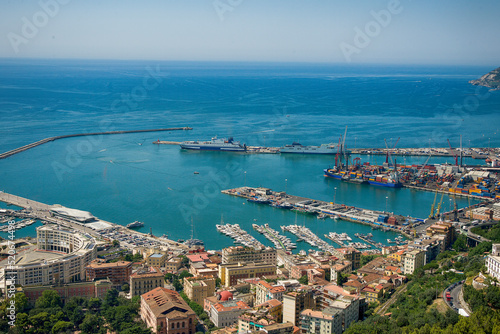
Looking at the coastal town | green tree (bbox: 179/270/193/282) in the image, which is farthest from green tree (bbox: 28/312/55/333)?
green tree (bbox: 179/270/193/282)

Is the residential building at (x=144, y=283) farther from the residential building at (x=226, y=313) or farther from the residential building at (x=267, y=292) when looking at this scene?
the residential building at (x=267, y=292)

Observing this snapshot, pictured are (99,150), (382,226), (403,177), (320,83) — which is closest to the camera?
(382,226)

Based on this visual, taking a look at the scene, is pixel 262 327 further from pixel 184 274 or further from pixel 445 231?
pixel 445 231

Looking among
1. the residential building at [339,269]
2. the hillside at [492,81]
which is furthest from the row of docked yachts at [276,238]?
the hillside at [492,81]

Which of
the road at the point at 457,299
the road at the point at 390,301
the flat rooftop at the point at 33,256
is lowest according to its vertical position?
the road at the point at 390,301

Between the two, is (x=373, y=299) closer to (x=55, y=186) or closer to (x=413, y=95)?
(x=55, y=186)

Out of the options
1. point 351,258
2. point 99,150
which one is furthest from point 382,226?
point 99,150

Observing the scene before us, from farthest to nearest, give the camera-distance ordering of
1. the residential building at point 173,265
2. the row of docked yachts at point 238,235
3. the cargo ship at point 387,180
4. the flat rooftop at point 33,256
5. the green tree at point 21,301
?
the cargo ship at point 387,180
the row of docked yachts at point 238,235
the residential building at point 173,265
the flat rooftop at point 33,256
the green tree at point 21,301
